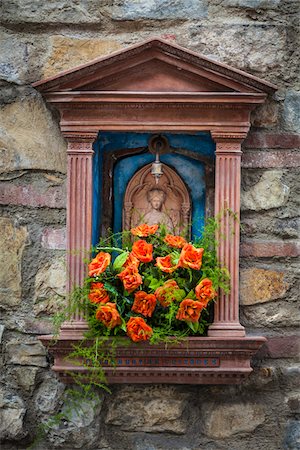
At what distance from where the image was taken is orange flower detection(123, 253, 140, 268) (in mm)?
3125

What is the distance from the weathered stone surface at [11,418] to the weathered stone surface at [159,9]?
1915 millimetres

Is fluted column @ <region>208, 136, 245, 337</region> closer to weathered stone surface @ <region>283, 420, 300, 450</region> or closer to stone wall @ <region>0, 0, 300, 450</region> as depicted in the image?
stone wall @ <region>0, 0, 300, 450</region>

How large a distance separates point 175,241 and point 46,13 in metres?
1.27

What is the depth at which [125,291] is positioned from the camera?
3156 mm

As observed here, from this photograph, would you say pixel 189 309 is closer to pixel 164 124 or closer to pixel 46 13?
pixel 164 124

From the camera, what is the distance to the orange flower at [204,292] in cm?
307

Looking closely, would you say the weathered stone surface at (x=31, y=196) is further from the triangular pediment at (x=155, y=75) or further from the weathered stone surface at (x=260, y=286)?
the weathered stone surface at (x=260, y=286)

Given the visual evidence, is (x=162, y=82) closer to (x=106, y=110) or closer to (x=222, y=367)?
(x=106, y=110)

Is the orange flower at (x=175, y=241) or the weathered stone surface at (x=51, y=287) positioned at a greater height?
the orange flower at (x=175, y=241)

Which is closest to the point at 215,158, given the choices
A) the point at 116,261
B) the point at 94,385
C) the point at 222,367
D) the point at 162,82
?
the point at 162,82

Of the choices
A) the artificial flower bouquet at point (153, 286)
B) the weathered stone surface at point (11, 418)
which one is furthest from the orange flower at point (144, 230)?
the weathered stone surface at point (11, 418)

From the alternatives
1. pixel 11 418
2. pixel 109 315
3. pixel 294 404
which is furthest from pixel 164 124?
pixel 11 418

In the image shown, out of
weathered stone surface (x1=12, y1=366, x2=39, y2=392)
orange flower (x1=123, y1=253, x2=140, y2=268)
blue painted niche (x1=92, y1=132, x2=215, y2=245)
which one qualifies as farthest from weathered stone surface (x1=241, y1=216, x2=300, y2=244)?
weathered stone surface (x1=12, y1=366, x2=39, y2=392)

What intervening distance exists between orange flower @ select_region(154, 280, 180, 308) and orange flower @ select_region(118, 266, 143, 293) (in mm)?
95
